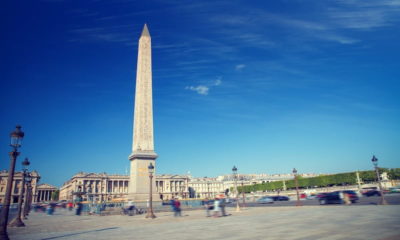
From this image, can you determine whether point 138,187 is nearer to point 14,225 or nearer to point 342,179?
point 14,225

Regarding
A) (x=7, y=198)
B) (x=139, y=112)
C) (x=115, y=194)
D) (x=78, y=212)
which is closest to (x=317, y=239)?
(x=7, y=198)

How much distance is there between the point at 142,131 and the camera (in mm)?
32906

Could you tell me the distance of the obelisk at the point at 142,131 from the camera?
31219 mm

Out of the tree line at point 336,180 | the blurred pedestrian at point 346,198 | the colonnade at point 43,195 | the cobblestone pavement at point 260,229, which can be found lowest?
the cobblestone pavement at point 260,229

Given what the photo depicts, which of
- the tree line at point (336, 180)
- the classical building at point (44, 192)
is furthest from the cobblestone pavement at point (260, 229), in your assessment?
the classical building at point (44, 192)

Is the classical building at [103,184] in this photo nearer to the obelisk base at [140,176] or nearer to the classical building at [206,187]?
the classical building at [206,187]

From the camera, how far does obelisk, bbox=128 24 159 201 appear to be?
102 ft

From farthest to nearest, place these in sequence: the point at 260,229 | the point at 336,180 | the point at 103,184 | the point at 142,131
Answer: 1. the point at 103,184
2. the point at 336,180
3. the point at 142,131
4. the point at 260,229

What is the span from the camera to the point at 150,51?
122 feet

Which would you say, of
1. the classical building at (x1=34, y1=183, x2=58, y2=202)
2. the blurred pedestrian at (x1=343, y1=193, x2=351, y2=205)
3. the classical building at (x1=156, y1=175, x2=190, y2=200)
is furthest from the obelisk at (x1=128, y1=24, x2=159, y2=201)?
the classical building at (x1=34, y1=183, x2=58, y2=202)

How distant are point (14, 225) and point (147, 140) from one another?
1656 centimetres

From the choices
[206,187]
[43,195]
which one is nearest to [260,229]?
[206,187]

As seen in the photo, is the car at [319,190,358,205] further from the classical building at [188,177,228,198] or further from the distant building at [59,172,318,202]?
the classical building at [188,177,228,198]

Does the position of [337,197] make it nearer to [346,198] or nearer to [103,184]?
[346,198]
